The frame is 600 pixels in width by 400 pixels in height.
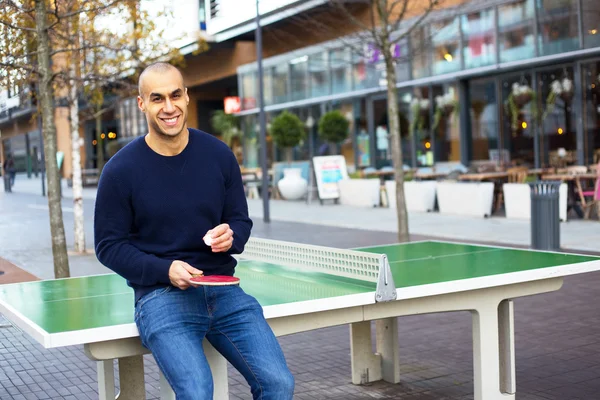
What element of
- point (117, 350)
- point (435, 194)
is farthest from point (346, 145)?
point (117, 350)

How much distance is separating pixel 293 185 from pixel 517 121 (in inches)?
290

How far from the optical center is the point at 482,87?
23188mm

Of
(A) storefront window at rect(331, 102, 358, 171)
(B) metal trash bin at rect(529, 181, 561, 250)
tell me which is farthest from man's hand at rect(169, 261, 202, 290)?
(A) storefront window at rect(331, 102, 358, 171)

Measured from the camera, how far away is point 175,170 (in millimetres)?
3791

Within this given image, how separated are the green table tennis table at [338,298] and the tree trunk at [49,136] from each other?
3.84m

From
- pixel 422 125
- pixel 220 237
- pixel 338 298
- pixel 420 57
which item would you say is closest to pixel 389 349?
pixel 338 298

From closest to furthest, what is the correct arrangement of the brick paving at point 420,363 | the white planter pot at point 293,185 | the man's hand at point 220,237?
the man's hand at point 220,237
the brick paving at point 420,363
the white planter pot at point 293,185

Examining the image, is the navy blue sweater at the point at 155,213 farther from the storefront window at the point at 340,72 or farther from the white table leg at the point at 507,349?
the storefront window at the point at 340,72

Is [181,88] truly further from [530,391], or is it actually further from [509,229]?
[509,229]

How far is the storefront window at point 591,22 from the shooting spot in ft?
62.6

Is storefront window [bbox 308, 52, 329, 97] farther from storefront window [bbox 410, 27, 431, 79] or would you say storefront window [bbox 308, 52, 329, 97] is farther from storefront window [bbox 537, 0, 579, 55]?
storefront window [bbox 537, 0, 579, 55]

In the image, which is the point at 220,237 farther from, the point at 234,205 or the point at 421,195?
the point at 421,195

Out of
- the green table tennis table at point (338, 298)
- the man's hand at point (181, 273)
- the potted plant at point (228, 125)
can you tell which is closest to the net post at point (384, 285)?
the green table tennis table at point (338, 298)

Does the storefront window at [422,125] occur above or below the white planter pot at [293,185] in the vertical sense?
above
